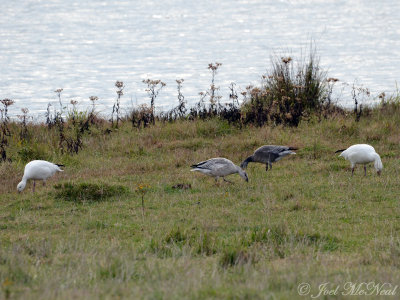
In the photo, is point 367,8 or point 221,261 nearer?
point 221,261

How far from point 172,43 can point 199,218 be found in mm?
33449

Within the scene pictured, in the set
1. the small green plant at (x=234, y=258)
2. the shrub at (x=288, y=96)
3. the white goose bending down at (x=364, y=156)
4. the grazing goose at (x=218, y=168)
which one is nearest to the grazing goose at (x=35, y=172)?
the grazing goose at (x=218, y=168)

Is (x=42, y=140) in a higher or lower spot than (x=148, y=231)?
higher

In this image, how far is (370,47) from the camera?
123 feet

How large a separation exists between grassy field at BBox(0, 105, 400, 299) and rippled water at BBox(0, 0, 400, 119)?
8.93 metres

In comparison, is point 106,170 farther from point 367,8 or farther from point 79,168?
point 367,8

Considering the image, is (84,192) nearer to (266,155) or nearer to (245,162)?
(245,162)

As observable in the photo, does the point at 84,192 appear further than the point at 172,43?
No

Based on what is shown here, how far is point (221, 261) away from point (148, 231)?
2089 mm

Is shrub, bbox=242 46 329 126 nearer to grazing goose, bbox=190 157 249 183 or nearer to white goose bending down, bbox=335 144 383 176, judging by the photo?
white goose bending down, bbox=335 144 383 176

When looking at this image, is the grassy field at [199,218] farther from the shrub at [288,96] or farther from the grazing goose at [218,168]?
the shrub at [288,96]

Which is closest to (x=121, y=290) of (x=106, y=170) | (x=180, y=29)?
(x=106, y=170)

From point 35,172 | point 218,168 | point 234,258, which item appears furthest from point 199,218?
point 35,172

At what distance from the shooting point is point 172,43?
41750mm
